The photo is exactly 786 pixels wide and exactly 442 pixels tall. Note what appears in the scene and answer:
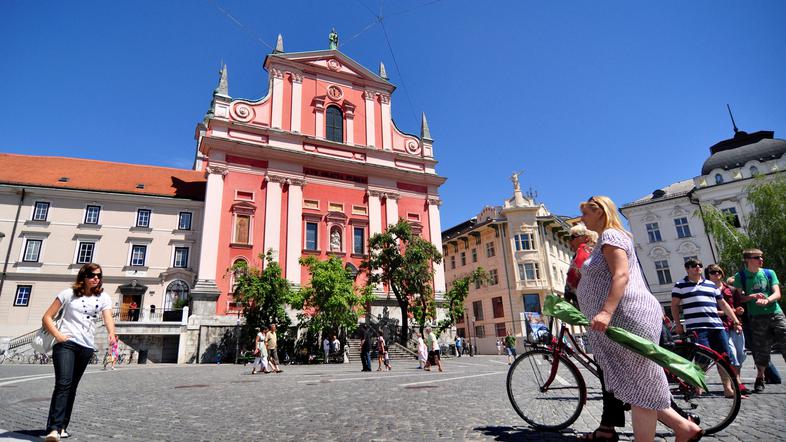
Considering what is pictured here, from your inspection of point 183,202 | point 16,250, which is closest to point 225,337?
point 183,202

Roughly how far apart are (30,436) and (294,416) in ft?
8.13

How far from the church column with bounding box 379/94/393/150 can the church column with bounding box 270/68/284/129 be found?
26.2ft

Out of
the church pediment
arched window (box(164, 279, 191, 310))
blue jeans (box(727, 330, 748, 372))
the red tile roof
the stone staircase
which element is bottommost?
the stone staircase

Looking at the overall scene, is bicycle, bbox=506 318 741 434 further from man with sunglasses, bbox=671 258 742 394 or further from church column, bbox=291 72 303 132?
church column, bbox=291 72 303 132

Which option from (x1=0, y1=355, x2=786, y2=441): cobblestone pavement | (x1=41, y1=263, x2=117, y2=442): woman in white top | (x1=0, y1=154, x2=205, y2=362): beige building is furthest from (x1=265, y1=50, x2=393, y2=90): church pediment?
(x1=41, y1=263, x2=117, y2=442): woman in white top

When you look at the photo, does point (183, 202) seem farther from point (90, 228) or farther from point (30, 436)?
point (30, 436)

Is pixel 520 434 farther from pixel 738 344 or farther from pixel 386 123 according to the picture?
pixel 386 123

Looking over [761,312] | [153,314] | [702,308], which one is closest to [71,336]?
[702,308]

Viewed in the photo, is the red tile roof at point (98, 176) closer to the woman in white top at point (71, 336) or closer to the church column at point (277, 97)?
the church column at point (277, 97)

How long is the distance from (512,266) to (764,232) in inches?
704

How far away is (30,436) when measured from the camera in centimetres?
383

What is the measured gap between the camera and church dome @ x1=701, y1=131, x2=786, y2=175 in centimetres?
3494

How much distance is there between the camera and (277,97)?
1180 inches

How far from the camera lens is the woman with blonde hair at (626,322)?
2.54m
